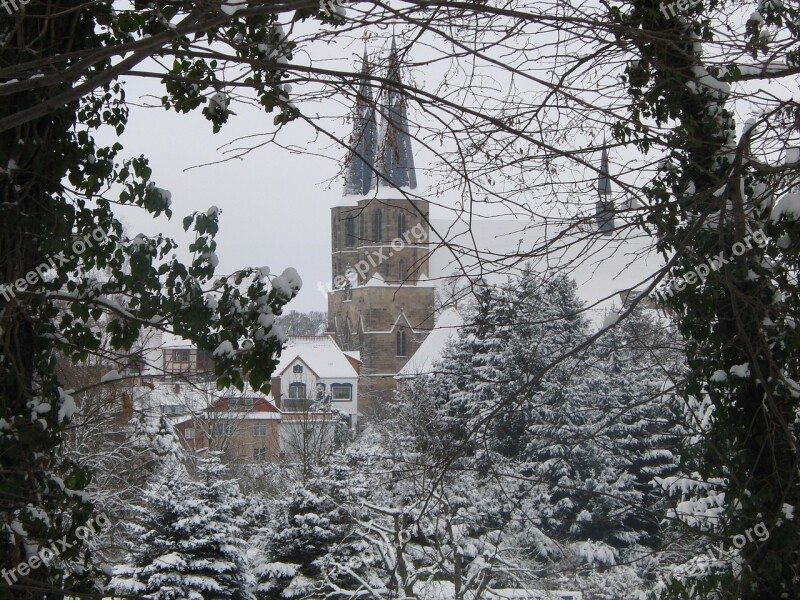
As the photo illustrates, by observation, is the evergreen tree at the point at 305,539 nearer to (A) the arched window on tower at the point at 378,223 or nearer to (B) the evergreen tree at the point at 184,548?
(B) the evergreen tree at the point at 184,548

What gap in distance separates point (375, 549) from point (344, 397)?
34540mm

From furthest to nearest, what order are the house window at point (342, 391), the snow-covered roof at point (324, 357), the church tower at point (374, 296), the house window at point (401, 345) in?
the house window at point (401, 345), the church tower at point (374, 296), the house window at point (342, 391), the snow-covered roof at point (324, 357)

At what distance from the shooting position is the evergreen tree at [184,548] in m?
12.9

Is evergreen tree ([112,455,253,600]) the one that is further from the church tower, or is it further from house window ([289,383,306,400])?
the church tower

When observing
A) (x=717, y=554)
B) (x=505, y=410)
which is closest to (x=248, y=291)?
(x=505, y=410)

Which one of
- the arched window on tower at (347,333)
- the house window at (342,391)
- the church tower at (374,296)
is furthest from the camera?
Answer: the arched window on tower at (347,333)

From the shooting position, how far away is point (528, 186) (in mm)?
4418

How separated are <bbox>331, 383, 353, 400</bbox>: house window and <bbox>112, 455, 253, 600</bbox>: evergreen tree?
111 feet

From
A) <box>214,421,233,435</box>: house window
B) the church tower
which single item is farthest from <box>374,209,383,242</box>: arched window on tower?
<box>214,421,233,435</box>: house window

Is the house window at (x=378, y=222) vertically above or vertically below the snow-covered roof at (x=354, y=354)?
above

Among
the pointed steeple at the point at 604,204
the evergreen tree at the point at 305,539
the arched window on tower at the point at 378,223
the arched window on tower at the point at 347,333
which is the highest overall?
the arched window on tower at the point at 378,223

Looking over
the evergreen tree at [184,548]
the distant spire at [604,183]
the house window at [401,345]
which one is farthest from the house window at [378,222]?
the distant spire at [604,183]

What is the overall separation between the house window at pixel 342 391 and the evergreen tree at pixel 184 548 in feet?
111

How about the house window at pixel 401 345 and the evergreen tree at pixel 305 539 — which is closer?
the evergreen tree at pixel 305 539
